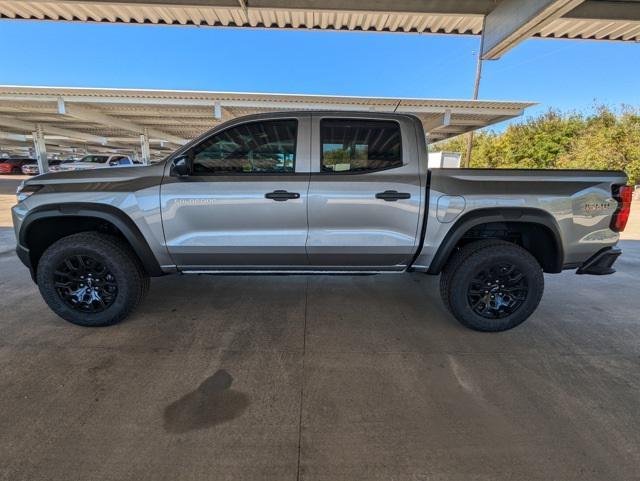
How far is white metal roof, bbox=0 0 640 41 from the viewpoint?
4.96 metres

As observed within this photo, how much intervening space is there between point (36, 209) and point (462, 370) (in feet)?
12.6

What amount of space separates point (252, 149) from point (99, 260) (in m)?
1.69

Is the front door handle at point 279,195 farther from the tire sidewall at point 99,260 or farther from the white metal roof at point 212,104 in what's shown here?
the white metal roof at point 212,104

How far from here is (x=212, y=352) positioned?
9.07ft

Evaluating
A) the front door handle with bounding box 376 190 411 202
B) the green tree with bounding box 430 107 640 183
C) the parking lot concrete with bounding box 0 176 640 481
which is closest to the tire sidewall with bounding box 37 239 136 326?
the parking lot concrete with bounding box 0 176 640 481

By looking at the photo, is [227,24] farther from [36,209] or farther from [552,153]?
[552,153]

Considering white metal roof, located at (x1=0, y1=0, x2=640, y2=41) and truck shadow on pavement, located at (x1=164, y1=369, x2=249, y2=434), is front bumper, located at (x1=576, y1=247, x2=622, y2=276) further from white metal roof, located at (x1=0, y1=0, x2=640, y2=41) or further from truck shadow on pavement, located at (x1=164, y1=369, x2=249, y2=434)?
white metal roof, located at (x1=0, y1=0, x2=640, y2=41)

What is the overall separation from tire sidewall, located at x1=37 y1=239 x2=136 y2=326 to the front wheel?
295 centimetres

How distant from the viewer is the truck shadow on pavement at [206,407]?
2.02m

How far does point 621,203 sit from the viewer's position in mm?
2922

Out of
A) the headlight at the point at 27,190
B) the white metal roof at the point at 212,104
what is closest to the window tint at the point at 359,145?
the headlight at the point at 27,190

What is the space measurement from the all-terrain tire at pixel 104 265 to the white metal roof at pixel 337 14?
153 inches

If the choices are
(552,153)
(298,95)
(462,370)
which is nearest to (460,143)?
(552,153)

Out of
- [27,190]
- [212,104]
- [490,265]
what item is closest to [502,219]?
[490,265]
